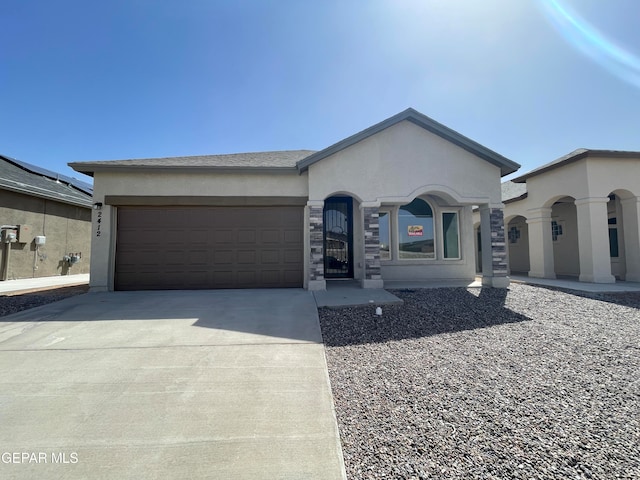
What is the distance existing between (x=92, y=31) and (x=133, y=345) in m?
9.41

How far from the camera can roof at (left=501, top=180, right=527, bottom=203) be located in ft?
42.2

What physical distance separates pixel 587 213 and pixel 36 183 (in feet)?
73.6

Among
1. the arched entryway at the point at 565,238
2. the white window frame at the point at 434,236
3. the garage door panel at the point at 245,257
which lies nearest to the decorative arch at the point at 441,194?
the white window frame at the point at 434,236

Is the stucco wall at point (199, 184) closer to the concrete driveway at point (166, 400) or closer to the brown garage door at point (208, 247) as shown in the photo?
the brown garage door at point (208, 247)

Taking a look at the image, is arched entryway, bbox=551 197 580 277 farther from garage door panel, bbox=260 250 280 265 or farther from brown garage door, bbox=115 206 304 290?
garage door panel, bbox=260 250 280 265

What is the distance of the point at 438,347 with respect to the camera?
4387mm

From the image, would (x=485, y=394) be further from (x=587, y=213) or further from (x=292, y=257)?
(x=587, y=213)

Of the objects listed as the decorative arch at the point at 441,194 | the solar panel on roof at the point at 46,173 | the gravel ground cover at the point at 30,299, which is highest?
the solar panel on roof at the point at 46,173

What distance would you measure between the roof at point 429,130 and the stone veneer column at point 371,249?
6.15 ft

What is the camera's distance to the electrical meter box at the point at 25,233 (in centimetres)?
1153

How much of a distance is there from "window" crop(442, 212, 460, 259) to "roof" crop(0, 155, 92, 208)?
16.4 metres

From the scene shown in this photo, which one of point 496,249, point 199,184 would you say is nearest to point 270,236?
point 199,184

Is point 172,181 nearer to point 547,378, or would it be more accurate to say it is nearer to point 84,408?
point 84,408

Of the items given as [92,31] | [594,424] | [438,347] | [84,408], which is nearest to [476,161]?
[438,347]
